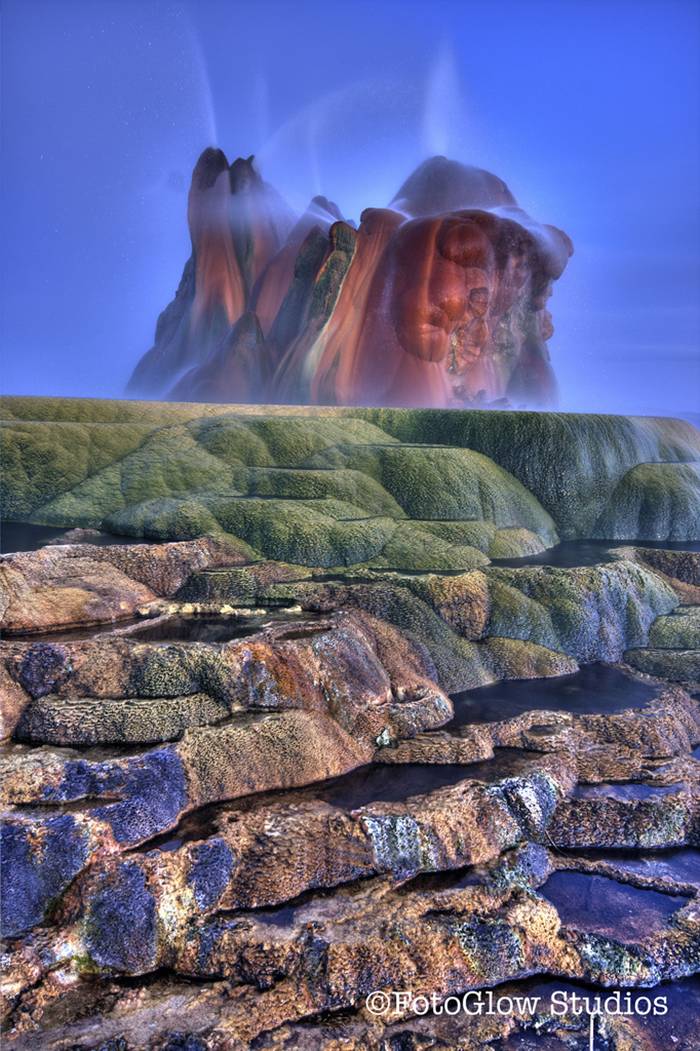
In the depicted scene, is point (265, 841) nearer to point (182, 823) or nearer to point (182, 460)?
point (182, 823)

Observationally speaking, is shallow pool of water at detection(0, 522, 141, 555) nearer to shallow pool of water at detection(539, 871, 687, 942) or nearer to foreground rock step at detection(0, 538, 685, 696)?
foreground rock step at detection(0, 538, 685, 696)

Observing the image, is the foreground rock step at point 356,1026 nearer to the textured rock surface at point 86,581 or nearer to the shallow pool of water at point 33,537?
the textured rock surface at point 86,581

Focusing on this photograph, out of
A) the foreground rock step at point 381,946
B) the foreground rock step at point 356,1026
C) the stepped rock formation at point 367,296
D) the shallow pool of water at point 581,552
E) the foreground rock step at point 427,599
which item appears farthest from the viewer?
the stepped rock formation at point 367,296

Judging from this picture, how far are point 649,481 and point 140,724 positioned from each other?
1416 centimetres

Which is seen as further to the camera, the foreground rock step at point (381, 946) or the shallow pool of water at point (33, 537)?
the shallow pool of water at point (33, 537)

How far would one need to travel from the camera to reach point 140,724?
26.1 feet

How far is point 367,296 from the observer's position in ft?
96.8

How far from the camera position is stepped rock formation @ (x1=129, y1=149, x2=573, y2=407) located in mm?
29078

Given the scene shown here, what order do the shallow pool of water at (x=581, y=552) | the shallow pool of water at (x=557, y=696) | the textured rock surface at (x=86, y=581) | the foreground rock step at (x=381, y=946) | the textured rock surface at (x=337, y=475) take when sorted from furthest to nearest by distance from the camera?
the shallow pool of water at (x=581, y=552) < the textured rock surface at (x=337, y=475) < the textured rock surface at (x=86, y=581) < the shallow pool of water at (x=557, y=696) < the foreground rock step at (x=381, y=946)

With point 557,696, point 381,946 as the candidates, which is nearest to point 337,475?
point 557,696

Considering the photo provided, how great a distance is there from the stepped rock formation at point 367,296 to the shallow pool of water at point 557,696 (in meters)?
19.7

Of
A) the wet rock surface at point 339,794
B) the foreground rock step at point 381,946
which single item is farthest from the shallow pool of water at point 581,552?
the foreground rock step at point 381,946

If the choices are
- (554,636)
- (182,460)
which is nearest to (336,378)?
(182,460)

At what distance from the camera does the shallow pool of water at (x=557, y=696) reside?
9.75 meters
